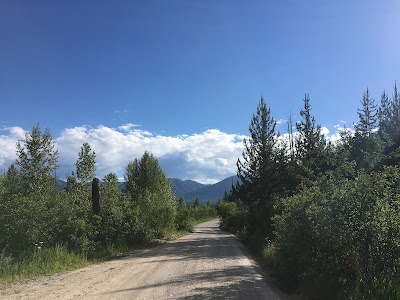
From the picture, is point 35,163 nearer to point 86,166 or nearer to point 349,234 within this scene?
point 86,166

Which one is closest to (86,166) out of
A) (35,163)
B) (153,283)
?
(35,163)

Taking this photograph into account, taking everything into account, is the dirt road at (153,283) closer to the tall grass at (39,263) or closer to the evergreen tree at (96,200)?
the tall grass at (39,263)

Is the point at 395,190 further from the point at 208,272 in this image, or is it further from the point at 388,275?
the point at 208,272

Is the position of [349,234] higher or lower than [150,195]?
lower

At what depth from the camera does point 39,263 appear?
14.2 m

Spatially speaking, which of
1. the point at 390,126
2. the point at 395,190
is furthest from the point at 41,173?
the point at 390,126

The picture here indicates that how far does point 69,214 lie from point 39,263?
13.8 feet

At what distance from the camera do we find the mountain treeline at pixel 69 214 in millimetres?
14977

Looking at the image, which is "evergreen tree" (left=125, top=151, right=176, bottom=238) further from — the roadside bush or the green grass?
the roadside bush

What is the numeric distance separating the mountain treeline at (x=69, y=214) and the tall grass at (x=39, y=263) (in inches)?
3.2

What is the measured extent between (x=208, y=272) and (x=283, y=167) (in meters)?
15.5

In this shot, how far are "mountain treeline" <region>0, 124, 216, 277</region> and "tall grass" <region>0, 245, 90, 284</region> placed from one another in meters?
0.08

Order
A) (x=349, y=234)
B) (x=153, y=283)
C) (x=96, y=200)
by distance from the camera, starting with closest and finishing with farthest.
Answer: (x=349, y=234) < (x=153, y=283) < (x=96, y=200)

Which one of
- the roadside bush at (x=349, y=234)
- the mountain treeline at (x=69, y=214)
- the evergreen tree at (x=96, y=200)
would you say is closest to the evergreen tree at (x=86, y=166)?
the mountain treeline at (x=69, y=214)
